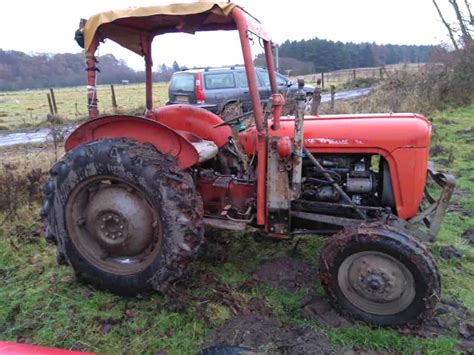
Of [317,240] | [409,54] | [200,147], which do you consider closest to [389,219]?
[317,240]

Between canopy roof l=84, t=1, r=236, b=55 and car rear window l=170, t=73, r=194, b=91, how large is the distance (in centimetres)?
715

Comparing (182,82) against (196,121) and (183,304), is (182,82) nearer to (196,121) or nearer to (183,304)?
(196,121)

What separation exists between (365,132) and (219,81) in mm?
8400

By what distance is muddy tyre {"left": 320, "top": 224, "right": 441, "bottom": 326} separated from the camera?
108 inches

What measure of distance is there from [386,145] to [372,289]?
3.39 feet

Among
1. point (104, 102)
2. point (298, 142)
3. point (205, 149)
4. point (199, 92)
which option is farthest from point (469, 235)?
point (104, 102)

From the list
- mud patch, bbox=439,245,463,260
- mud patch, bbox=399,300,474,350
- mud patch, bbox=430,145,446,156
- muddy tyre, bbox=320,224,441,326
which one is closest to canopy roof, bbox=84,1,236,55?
muddy tyre, bbox=320,224,441,326

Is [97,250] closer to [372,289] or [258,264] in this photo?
[258,264]

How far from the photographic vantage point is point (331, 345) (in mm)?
2717

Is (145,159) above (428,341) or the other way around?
above

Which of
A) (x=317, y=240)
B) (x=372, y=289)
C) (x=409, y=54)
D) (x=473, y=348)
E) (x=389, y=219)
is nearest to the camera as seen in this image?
(x=473, y=348)

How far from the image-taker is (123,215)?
3.17 metres

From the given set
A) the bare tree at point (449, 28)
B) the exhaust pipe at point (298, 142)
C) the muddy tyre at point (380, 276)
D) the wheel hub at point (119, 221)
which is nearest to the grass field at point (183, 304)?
the muddy tyre at point (380, 276)

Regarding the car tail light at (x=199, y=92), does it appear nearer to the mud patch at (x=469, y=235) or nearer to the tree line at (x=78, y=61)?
the mud patch at (x=469, y=235)
